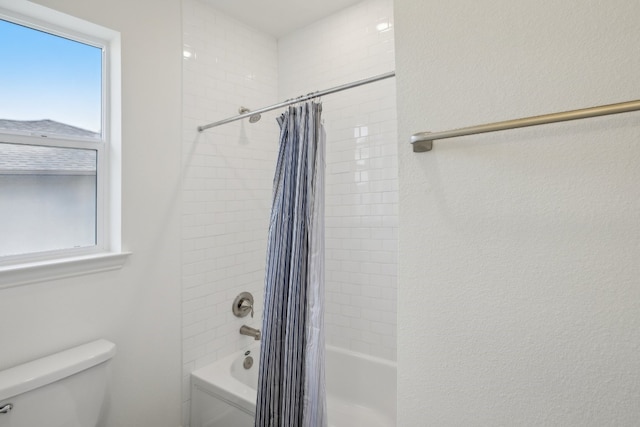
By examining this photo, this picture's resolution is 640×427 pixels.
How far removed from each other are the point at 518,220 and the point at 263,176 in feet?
6.33

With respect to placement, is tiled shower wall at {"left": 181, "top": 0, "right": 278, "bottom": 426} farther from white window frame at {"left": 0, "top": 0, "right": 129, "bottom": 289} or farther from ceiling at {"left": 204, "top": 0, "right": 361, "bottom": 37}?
white window frame at {"left": 0, "top": 0, "right": 129, "bottom": 289}

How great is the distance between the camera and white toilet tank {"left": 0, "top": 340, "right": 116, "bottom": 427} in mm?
1184

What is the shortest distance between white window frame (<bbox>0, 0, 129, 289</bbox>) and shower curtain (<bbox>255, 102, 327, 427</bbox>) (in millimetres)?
871

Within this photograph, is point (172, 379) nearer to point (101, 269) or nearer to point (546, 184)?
point (101, 269)

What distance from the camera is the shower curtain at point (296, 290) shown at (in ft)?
4.28

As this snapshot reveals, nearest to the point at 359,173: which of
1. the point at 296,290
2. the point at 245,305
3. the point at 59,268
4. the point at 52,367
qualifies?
the point at 296,290

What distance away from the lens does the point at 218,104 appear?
2121mm

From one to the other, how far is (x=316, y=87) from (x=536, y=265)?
1.99 m

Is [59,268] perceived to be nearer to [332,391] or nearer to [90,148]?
[90,148]

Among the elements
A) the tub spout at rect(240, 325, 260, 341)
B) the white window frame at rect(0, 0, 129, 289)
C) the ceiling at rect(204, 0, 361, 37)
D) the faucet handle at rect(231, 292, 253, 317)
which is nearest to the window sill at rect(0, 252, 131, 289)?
the white window frame at rect(0, 0, 129, 289)

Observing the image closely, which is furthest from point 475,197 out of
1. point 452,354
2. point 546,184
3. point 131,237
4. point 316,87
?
point 316,87

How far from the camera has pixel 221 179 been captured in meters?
→ 2.14

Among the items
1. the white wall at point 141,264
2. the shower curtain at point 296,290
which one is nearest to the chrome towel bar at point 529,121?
the shower curtain at point 296,290

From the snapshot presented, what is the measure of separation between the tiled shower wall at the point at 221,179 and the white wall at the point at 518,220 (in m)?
1.47
